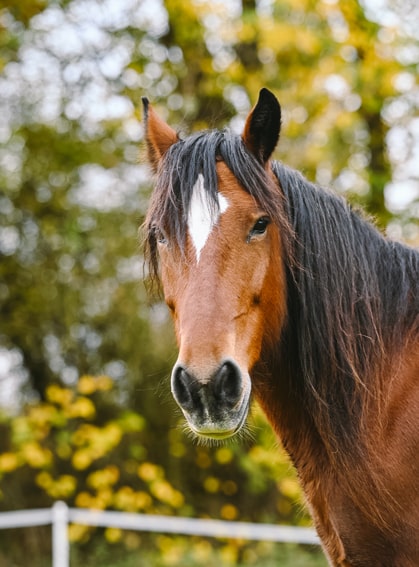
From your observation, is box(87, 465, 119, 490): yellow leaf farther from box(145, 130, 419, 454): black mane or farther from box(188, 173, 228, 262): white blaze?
box(188, 173, 228, 262): white blaze

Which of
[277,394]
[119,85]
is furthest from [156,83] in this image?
[277,394]

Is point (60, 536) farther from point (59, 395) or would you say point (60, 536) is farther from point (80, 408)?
point (59, 395)

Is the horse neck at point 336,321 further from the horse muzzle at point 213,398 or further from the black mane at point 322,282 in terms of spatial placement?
the horse muzzle at point 213,398

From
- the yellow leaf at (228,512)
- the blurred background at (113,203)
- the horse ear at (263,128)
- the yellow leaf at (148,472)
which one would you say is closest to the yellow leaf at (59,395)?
the blurred background at (113,203)

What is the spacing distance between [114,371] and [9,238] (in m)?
1.92

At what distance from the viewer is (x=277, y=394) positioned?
2.73 m

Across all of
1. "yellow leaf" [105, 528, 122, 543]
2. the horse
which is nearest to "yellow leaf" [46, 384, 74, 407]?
"yellow leaf" [105, 528, 122, 543]

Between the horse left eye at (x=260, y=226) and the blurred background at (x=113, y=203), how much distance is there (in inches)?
200

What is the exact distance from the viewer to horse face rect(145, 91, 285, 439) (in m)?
2.19

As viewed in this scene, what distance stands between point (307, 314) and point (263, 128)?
701mm

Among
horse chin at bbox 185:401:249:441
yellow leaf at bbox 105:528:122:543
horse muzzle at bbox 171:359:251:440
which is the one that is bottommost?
yellow leaf at bbox 105:528:122:543

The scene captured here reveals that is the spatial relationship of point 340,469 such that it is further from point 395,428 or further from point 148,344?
point 148,344

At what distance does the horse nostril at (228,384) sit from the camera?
2.17m

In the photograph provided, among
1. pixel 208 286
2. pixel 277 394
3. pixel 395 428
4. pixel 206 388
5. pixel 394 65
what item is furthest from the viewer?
pixel 394 65
